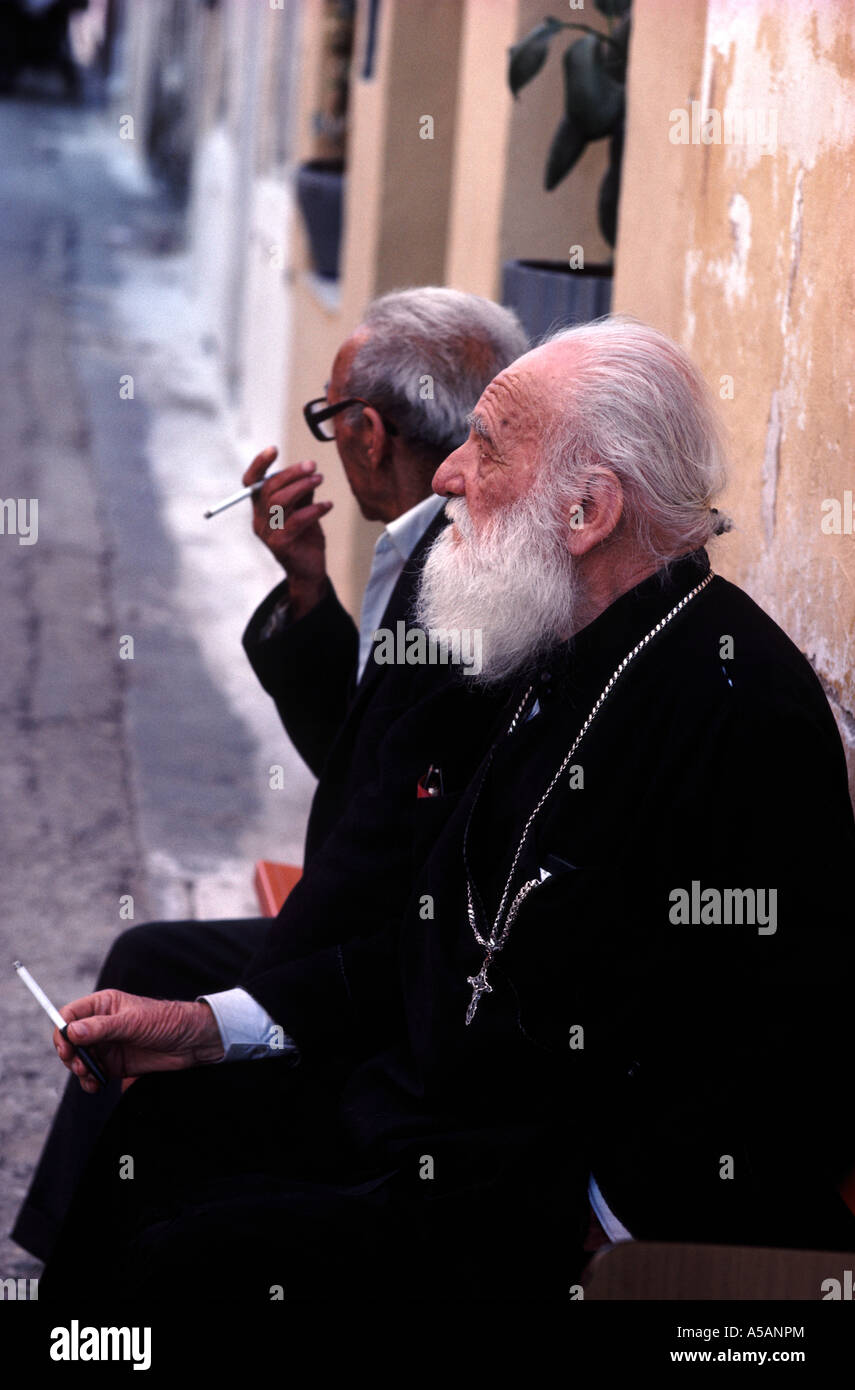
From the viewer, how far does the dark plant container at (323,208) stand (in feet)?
21.8

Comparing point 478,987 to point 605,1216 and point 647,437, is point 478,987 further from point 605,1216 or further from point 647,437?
point 647,437

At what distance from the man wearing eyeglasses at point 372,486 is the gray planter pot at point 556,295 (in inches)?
25.4

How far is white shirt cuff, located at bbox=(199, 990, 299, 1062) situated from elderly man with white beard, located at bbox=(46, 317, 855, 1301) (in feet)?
0.37

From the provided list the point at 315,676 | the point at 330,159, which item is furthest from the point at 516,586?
the point at 330,159

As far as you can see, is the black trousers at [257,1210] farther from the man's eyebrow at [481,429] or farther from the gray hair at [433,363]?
the gray hair at [433,363]

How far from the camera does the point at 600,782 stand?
1.97 m

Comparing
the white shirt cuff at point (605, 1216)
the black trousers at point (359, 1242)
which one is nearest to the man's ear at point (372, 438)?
the black trousers at point (359, 1242)

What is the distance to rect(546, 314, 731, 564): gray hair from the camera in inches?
78.8

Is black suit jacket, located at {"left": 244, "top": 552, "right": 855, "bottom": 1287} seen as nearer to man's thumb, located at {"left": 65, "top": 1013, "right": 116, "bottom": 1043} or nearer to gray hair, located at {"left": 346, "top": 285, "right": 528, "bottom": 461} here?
man's thumb, located at {"left": 65, "top": 1013, "right": 116, "bottom": 1043}
